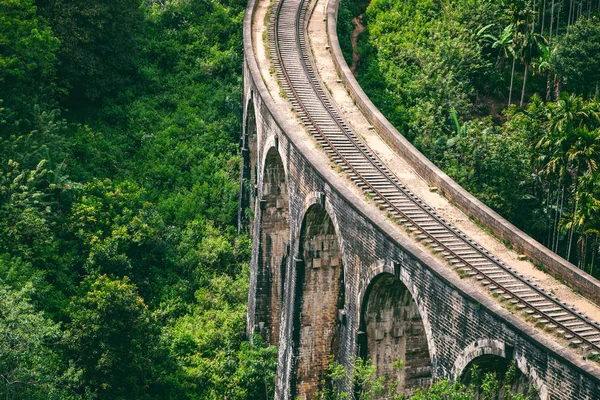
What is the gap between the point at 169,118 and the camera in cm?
5566

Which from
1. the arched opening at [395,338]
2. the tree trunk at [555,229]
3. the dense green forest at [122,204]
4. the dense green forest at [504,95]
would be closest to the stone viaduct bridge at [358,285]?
the arched opening at [395,338]

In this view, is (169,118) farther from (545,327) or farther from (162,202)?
(545,327)

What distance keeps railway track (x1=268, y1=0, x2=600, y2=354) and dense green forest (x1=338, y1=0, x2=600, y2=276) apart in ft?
18.9

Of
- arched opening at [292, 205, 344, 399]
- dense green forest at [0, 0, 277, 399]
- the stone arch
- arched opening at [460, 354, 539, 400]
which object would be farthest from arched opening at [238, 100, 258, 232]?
arched opening at [460, 354, 539, 400]

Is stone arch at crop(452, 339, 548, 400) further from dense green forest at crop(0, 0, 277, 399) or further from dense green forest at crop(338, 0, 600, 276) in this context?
dense green forest at crop(0, 0, 277, 399)

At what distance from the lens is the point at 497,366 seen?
87.0 ft

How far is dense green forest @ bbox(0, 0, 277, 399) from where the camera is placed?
38750mm

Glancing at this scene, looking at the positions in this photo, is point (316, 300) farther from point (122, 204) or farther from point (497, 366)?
point (497, 366)

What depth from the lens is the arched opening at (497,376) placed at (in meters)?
25.5

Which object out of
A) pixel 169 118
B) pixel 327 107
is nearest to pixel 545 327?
pixel 327 107

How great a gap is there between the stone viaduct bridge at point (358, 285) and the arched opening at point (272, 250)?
0.15 ft

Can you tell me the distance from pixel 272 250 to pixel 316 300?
6254 millimetres

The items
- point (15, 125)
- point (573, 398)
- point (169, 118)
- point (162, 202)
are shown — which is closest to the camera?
point (573, 398)

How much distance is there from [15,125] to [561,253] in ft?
85.5
